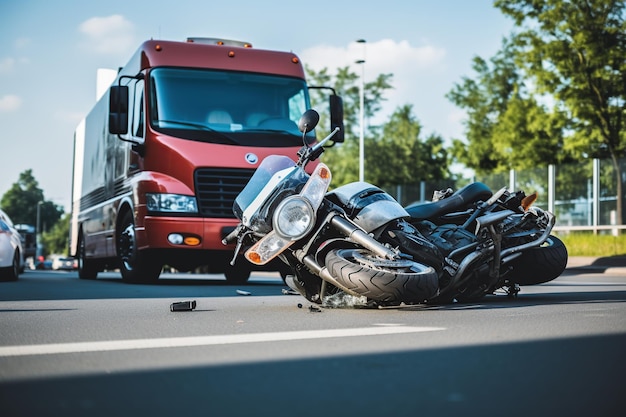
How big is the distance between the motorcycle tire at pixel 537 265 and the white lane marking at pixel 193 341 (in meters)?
3.06

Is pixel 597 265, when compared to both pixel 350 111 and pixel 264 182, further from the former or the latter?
pixel 350 111

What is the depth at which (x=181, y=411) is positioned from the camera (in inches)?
139

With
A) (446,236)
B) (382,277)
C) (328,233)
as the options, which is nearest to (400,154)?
(446,236)

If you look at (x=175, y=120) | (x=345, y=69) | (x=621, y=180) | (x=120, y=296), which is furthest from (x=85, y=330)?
(x=345, y=69)

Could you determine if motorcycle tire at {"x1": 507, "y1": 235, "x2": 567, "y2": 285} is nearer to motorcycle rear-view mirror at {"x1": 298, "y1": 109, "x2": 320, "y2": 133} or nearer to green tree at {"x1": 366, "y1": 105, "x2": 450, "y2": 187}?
motorcycle rear-view mirror at {"x1": 298, "y1": 109, "x2": 320, "y2": 133}

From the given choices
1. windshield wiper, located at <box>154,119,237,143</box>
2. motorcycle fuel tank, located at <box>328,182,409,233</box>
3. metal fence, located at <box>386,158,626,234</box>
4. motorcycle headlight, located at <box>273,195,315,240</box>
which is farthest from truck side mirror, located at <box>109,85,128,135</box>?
metal fence, located at <box>386,158,626,234</box>

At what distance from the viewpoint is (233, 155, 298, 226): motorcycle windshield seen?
7789 millimetres

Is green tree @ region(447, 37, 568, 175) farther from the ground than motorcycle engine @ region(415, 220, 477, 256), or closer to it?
farther from the ground

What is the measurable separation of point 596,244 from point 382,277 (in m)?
20.1

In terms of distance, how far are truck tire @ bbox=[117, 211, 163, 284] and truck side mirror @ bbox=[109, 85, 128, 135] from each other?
1396mm

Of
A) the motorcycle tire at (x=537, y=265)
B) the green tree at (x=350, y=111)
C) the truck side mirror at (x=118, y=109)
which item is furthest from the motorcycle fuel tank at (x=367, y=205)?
the green tree at (x=350, y=111)

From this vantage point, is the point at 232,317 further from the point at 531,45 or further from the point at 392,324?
the point at 531,45

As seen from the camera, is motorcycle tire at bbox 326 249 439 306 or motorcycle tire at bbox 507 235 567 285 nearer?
motorcycle tire at bbox 326 249 439 306

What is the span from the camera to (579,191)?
93.7ft
